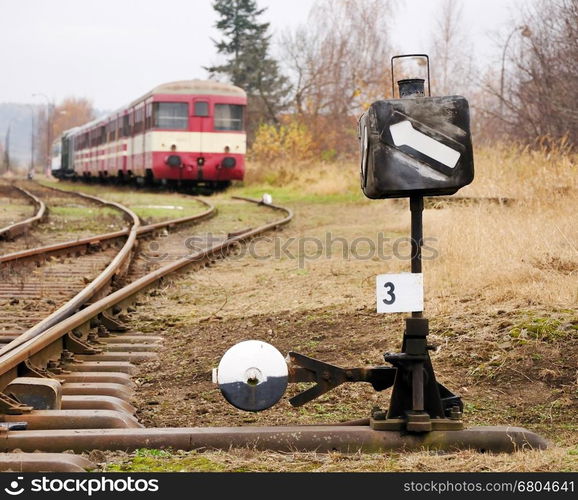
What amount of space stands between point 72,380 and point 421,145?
88.1 inches

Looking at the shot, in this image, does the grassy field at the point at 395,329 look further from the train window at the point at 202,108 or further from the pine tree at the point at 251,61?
the pine tree at the point at 251,61

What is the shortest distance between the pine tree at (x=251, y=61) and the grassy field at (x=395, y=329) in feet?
154

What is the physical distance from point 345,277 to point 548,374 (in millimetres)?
4312

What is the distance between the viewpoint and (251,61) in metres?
59.6

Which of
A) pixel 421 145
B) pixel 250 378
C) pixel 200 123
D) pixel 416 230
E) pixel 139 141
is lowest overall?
pixel 250 378

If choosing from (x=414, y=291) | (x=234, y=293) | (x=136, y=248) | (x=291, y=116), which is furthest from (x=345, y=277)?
(x=291, y=116)

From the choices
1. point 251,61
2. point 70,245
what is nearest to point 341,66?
point 251,61

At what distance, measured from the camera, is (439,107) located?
→ 3436 millimetres

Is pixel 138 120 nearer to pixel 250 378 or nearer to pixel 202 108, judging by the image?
pixel 202 108

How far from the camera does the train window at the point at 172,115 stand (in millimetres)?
25875

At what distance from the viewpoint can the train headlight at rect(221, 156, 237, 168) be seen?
88.8 ft

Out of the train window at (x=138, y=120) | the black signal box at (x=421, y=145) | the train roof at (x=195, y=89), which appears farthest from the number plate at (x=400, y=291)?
the train window at (x=138, y=120)

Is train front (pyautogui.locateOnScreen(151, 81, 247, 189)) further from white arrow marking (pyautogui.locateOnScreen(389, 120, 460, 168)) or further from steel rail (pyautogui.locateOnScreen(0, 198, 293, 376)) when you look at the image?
white arrow marking (pyautogui.locateOnScreen(389, 120, 460, 168))

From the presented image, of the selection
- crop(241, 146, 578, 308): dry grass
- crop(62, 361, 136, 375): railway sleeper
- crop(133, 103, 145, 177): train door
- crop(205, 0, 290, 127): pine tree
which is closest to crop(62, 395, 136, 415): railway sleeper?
crop(62, 361, 136, 375): railway sleeper
